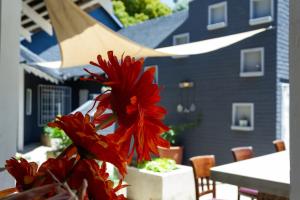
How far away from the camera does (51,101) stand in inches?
422

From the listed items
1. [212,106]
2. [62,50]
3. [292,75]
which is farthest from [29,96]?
[292,75]

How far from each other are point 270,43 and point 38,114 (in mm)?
6937

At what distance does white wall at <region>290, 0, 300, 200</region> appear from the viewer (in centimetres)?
74

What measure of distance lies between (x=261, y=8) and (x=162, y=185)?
5317 mm

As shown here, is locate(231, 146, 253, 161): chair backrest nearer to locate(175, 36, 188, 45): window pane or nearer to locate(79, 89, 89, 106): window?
locate(175, 36, 188, 45): window pane

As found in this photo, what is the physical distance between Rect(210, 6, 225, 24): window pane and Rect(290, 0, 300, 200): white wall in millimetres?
7701

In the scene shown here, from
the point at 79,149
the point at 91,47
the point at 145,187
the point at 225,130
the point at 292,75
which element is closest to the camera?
the point at 79,149

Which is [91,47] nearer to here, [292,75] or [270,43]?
[292,75]

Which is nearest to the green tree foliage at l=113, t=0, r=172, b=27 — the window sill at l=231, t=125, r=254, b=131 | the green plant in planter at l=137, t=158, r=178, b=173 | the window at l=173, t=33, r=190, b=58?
the window at l=173, t=33, r=190, b=58

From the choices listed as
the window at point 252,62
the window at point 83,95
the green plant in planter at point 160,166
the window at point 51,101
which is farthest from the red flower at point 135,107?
the window at point 83,95

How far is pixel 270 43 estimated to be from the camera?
7.25m

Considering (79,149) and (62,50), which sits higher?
(62,50)

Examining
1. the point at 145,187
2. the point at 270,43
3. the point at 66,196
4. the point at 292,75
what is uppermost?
the point at 270,43

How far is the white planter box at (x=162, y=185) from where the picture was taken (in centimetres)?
383
